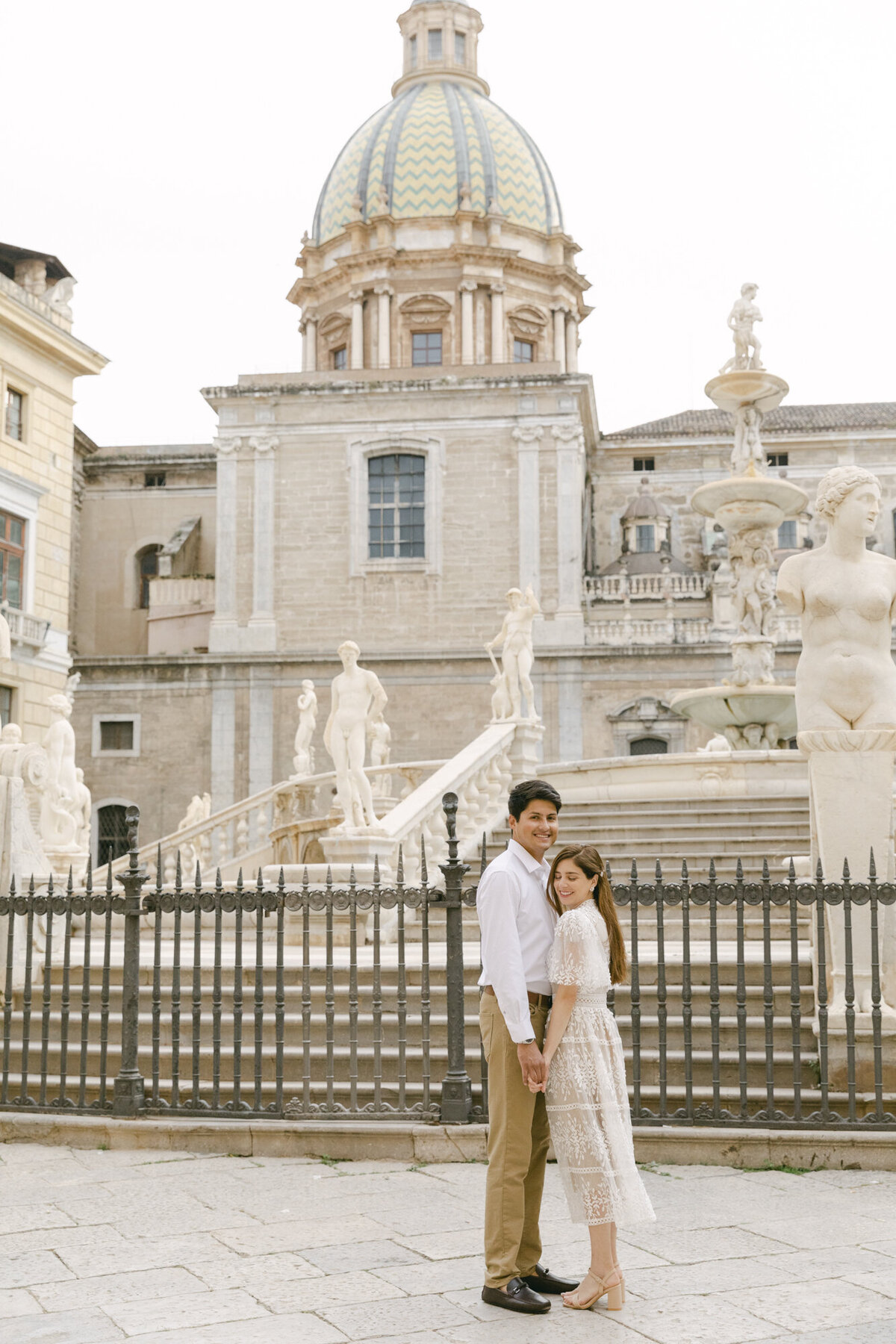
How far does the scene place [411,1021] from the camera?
817 centimetres

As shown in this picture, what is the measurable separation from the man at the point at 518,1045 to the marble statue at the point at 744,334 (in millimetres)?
14197

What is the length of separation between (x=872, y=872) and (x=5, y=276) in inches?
1163

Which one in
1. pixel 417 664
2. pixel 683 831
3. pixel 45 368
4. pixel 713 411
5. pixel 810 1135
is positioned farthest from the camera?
pixel 713 411

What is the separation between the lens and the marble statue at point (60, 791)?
15766mm

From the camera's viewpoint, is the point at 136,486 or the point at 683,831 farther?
the point at 136,486

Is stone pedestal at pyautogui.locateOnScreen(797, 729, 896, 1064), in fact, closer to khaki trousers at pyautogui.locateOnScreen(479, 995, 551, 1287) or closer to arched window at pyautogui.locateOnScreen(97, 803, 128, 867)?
khaki trousers at pyautogui.locateOnScreen(479, 995, 551, 1287)

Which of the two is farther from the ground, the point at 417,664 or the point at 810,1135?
the point at 417,664

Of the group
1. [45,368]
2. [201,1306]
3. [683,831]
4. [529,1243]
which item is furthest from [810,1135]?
[45,368]

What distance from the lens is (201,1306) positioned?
4582 mm

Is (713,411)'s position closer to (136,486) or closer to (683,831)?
(136,486)

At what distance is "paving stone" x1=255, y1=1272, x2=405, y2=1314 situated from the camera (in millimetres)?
4598

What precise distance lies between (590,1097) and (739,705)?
1265 cm

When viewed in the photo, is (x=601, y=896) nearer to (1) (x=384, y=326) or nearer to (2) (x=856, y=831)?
(2) (x=856, y=831)

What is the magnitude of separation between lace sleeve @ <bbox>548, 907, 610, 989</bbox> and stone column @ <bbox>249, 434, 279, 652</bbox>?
30943mm
